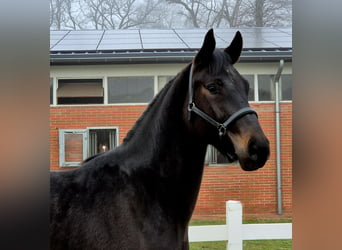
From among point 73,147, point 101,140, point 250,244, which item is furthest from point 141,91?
point 250,244

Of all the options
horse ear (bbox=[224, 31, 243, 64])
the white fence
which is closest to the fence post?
the white fence

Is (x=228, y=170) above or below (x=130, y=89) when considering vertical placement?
below

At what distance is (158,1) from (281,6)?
0.54m

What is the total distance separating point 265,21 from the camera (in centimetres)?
146

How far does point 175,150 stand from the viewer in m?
1.09

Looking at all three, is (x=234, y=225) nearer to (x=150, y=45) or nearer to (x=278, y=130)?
(x=278, y=130)

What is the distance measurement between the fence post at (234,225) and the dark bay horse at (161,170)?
74 cm

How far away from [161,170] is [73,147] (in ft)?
2.43

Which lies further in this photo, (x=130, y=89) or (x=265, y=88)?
(x=130, y=89)

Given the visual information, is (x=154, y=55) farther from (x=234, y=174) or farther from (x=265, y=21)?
(x=234, y=174)

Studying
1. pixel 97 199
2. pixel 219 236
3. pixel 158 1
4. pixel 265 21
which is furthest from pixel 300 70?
pixel 219 236

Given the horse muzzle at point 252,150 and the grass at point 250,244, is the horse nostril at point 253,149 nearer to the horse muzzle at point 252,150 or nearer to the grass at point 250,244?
the horse muzzle at point 252,150

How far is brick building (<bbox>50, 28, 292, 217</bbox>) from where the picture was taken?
1660mm

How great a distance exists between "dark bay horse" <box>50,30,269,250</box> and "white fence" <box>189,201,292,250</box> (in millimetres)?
742
